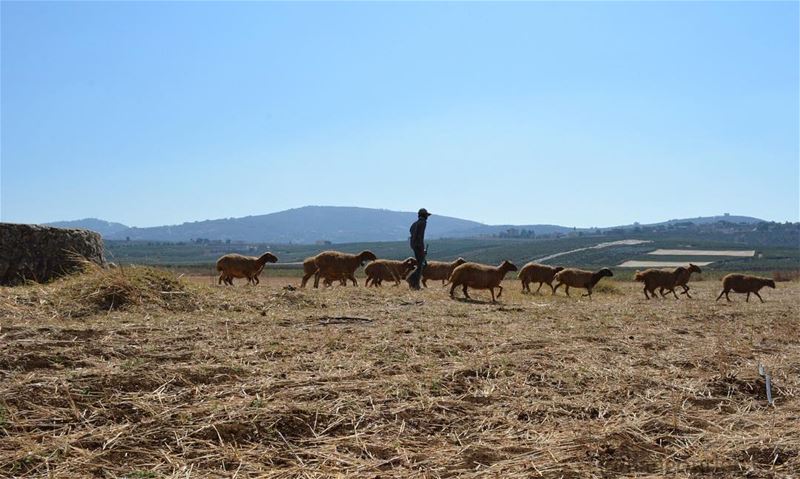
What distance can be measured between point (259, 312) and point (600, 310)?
7.18m

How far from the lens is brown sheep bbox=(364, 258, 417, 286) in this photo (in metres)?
22.0

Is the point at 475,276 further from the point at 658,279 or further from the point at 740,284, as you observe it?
the point at 740,284

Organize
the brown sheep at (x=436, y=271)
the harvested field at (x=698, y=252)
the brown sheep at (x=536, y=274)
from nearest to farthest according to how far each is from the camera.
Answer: the brown sheep at (x=536, y=274) < the brown sheep at (x=436, y=271) < the harvested field at (x=698, y=252)

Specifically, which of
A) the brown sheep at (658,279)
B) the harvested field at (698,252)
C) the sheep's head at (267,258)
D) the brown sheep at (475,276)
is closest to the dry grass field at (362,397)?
the brown sheep at (475,276)

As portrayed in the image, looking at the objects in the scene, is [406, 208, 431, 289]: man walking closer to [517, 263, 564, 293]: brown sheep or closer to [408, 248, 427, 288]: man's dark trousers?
[408, 248, 427, 288]: man's dark trousers

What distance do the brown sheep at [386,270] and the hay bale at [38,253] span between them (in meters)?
10.6

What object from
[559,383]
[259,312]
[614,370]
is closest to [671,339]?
[614,370]

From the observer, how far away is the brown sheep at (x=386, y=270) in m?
22.0

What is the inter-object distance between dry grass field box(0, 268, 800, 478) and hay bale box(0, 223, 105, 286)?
211 centimetres

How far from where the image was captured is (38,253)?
479 inches

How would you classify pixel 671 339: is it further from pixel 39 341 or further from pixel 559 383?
pixel 39 341

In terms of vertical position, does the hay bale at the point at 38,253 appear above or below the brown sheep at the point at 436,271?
above

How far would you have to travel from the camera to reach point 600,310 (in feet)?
45.3

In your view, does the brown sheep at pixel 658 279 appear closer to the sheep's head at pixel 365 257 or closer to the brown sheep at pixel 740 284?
the brown sheep at pixel 740 284
